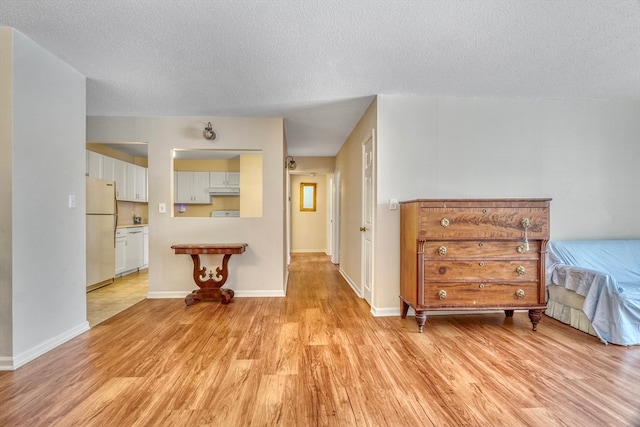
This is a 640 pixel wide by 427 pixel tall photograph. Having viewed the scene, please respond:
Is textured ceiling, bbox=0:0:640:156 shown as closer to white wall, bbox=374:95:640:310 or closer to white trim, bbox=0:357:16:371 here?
white wall, bbox=374:95:640:310

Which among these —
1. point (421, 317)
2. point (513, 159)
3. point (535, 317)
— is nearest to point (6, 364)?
point (421, 317)

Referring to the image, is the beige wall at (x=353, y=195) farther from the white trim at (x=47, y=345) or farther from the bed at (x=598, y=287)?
the white trim at (x=47, y=345)

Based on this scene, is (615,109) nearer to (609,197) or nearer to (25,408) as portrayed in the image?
(609,197)

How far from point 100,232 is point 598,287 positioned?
18.7 ft

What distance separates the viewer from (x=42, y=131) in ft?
7.53

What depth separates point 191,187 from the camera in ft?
21.2

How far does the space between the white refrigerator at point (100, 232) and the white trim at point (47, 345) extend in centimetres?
171

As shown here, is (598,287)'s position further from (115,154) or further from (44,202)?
(115,154)

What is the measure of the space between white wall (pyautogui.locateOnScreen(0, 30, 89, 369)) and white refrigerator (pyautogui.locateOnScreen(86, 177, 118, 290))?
1686 mm

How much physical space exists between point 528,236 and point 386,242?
1.23 meters

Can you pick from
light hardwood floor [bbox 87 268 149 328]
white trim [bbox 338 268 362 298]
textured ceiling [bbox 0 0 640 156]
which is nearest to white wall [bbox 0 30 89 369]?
textured ceiling [bbox 0 0 640 156]

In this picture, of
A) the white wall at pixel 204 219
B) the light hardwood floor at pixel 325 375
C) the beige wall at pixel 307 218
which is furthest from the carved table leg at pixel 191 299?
the beige wall at pixel 307 218

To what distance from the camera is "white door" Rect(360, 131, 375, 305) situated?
338 centimetres

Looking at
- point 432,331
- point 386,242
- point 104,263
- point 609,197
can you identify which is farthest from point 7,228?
point 609,197
